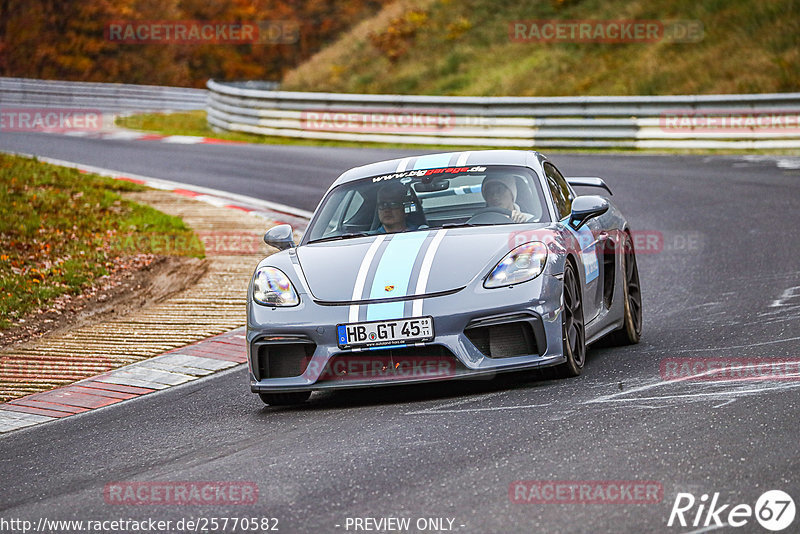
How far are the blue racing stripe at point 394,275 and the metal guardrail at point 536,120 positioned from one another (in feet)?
49.8

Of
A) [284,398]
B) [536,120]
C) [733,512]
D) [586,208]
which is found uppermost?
[586,208]

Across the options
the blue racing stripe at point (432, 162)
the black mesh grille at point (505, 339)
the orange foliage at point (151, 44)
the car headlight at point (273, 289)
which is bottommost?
the black mesh grille at point (505, 339)

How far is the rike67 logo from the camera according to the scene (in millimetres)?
4270

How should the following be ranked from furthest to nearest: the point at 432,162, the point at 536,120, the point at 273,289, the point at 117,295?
the point at 536,120
the point at 117,295
the point at 432,162
the point at 273,289

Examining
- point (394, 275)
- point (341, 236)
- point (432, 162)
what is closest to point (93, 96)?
point (432, 162)

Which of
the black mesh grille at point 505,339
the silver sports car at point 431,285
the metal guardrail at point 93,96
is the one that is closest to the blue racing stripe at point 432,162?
the silver sports car at point 431,285

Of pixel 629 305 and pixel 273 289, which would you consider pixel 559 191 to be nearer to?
pixel 629 305

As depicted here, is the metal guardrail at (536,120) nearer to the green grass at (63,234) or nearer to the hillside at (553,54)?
the hillside at (553,54)

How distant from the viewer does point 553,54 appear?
32.0 metres

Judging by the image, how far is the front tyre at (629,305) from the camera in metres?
8.48

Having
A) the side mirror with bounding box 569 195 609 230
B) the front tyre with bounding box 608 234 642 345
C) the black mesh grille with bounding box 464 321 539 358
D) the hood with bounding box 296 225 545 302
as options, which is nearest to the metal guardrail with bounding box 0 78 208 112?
the front tyre with bounding box 608 234 642 345

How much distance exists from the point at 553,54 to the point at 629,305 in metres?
24.3

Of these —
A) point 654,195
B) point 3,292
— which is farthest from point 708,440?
point 654,195

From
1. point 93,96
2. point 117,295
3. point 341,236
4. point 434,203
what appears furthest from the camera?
point 93,96
